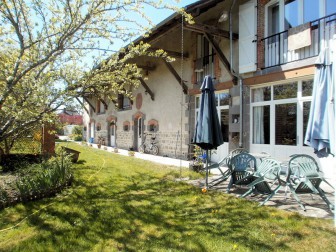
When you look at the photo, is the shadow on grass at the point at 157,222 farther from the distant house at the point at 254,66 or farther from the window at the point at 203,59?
the window at the point at 203,59

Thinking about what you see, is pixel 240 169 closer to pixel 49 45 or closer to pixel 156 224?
pixel 156 224

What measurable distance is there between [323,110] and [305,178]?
1.06 m

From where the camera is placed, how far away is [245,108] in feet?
27.0

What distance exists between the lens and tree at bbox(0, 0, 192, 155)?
3732 mm

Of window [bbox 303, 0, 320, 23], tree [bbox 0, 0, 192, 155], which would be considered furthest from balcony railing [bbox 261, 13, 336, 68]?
tree [bbox 0, 0, 192, 155]

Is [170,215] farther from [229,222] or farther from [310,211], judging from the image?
[310,211]

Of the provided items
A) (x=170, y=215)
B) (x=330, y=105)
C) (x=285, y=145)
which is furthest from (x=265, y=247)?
(x=285, y=145)

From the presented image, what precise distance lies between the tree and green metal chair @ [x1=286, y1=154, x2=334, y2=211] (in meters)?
3.43

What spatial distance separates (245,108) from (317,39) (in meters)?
2.67

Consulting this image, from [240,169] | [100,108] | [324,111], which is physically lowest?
[240,169]

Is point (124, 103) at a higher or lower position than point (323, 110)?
higher

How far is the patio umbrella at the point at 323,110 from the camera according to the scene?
369cm

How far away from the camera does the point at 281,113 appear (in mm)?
7430

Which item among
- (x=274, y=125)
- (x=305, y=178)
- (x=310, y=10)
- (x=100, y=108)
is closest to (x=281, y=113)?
(x=274, y=125)
